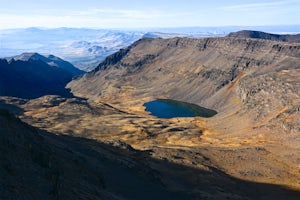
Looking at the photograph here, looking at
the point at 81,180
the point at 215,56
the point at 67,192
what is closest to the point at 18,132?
the point at 81,180

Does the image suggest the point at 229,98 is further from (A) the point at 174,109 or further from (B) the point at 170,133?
(B) the point at 170,133

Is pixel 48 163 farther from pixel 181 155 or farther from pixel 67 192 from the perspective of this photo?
pixel 181 155

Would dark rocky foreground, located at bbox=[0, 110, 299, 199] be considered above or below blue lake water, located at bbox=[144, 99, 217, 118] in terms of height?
above

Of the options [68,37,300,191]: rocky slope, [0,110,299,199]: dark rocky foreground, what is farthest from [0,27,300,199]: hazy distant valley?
[68,37,300,191]: rocky slope

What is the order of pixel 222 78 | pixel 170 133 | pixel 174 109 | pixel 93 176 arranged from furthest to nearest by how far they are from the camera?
pixel 222 78
pixel 174 109
pixel 170 133
pixel 93 176

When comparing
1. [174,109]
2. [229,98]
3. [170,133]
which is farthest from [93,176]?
[174,109]

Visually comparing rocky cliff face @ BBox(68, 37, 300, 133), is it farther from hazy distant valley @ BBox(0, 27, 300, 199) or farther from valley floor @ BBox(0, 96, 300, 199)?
valley floor @ BBox(0, 96, 300, 199)

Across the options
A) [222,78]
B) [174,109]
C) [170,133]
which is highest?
[222,78]
